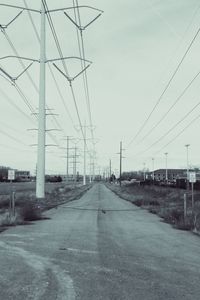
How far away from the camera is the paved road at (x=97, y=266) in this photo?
24.0ft

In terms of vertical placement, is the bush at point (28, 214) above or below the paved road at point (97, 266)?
above

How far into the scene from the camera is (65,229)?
17656 millimetres

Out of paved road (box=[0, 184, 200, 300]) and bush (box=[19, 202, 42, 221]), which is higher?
bush (box=[19, 202, 42, 221])

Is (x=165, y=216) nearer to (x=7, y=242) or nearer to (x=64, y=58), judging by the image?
(x=64, y=58)

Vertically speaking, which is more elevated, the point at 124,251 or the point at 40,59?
the point at 40,59

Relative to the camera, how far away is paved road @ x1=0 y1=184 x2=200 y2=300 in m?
7.33

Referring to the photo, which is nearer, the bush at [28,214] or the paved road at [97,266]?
the paved road at [97,266]

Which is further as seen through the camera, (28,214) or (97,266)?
(28,214)

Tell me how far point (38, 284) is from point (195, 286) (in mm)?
2639

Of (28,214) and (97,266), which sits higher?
(28,214)

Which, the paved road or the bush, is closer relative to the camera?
the paved road

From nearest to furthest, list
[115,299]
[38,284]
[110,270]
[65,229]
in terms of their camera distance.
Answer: [115,299] → [38,284] → [110,270] → [65,229]

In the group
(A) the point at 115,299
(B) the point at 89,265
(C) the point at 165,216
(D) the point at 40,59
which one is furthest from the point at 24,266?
(D) the point at 40,59

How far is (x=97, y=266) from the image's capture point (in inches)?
376
